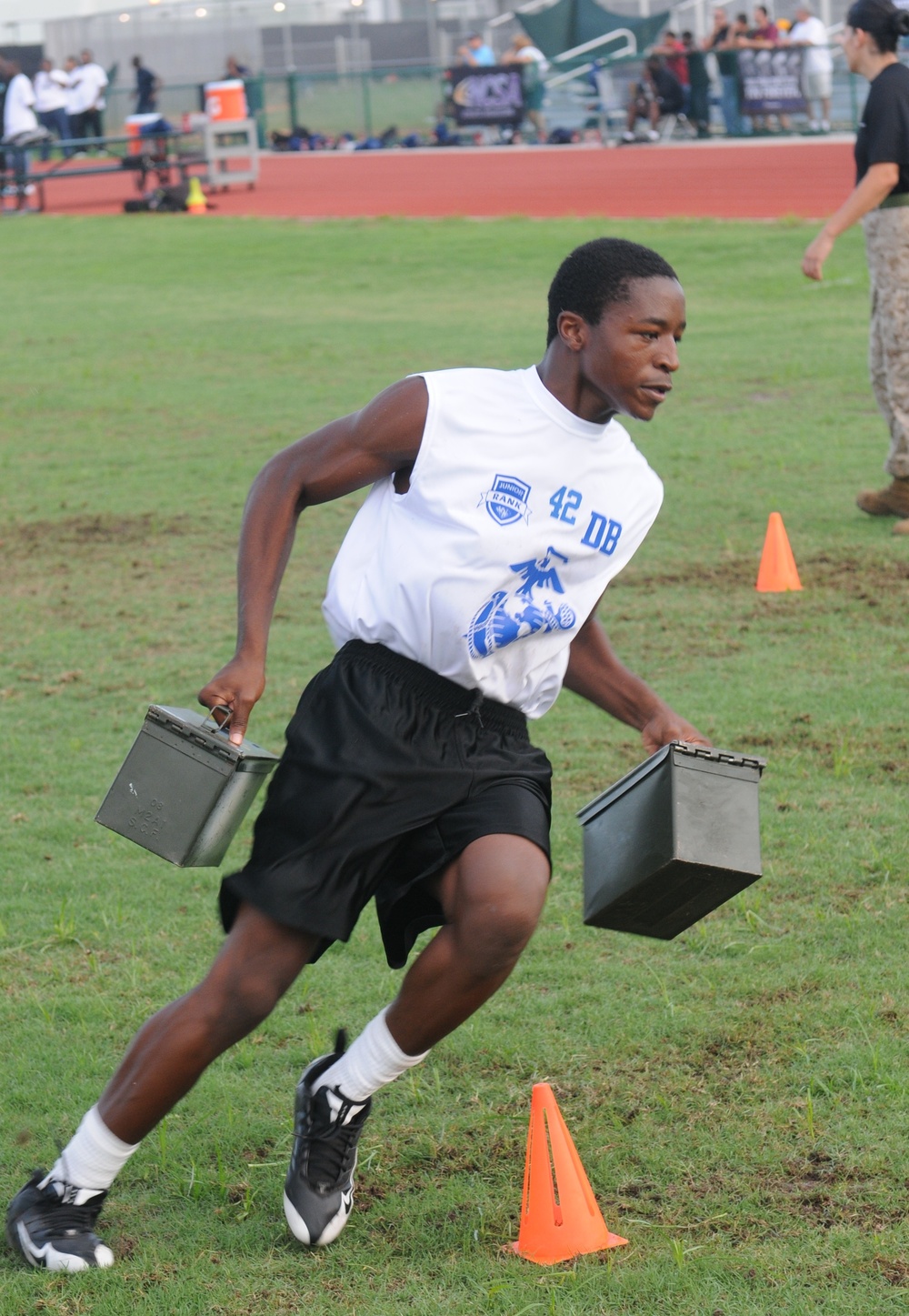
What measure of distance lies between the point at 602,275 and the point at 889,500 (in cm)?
596

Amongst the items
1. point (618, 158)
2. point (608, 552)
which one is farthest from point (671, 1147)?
point (618, 158)

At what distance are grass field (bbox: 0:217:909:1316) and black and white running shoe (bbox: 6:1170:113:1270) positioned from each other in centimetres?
5

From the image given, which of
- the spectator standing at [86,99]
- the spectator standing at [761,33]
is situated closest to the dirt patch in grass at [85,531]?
the spectator standing at [761,33]

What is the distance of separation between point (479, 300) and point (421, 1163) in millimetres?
15361

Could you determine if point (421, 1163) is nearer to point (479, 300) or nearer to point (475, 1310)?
point (475, 1310)

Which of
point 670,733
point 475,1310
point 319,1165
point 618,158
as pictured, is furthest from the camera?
point 618,158

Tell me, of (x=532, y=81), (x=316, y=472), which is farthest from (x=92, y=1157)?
(x=532, y=81)

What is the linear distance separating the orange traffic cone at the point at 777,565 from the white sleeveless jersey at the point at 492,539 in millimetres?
4591

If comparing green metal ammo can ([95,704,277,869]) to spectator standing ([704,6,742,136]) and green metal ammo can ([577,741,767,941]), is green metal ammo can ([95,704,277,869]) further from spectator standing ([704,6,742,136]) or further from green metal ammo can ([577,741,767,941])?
spectator standing ([704,6,742,136])

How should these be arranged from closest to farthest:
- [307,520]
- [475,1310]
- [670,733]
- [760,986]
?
[475,1310] → [670,733] → [760,986] → [307,520]

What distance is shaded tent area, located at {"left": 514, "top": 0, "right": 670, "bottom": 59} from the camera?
37406 millimetres

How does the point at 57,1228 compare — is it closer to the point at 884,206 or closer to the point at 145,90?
the point at 884,206

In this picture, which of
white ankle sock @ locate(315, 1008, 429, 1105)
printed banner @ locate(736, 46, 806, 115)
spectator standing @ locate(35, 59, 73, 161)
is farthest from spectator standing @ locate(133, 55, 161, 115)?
white ankle sock @ locate(315, 1008, 429, 1105)

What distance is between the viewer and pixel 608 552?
131 inches
